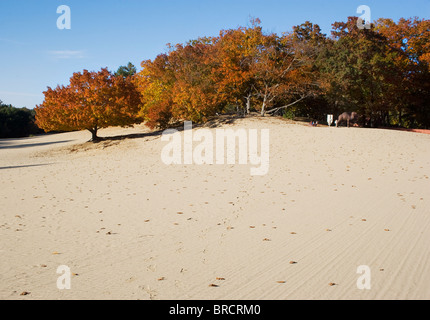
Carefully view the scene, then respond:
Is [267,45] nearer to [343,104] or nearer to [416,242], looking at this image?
[343,104]

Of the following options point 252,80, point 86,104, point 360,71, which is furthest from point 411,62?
point 86,104

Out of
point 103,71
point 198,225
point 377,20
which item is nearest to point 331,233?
point 198,225

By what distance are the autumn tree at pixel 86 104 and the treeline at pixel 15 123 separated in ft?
100

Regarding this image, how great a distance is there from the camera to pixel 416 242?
5820mm

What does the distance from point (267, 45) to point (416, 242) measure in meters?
23.2

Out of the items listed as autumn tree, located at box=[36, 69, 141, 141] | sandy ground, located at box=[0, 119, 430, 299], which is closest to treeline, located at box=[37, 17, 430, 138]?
autumn tree, located at box=[36, 69, 141, 141]

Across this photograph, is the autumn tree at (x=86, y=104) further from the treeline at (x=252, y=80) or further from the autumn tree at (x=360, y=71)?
the autumn tree at (x=360, y=71)

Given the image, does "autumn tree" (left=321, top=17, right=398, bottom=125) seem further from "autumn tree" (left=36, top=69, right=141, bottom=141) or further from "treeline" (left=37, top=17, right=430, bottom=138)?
"autumn tree" (left=36, top=69, right=141, bottom=141)

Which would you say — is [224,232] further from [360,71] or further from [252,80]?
[360,71]

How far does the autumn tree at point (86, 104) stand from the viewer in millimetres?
25844

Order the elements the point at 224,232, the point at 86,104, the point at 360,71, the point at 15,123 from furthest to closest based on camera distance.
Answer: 1. the point at 15,123
2. the point at 360,71
3. the point at 86,104
4. the point at 224,232

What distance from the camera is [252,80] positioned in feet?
91.2

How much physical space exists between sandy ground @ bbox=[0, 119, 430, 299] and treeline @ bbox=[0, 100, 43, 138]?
43765mm

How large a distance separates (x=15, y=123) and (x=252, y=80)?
44.4 m
